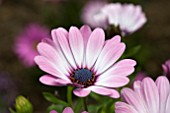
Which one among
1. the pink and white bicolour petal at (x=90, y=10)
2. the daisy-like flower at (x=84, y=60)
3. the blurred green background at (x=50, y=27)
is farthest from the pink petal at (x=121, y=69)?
the pink and white bicolour petal at (x=90, y=10)

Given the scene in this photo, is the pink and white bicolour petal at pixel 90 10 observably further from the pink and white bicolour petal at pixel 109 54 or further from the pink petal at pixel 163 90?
the pink petal at pixel 163 90

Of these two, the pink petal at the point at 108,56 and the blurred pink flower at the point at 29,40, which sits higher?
the blurred pink flower at the point at 29,40

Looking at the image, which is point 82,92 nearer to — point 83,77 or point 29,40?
point 83,77

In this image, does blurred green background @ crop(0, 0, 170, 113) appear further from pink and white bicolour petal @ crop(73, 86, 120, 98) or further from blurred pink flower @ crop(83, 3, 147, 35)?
pink and white bicolour petal @ crop(73, 86, 120, 98)

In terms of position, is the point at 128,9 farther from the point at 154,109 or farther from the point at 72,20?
the point at 72,20

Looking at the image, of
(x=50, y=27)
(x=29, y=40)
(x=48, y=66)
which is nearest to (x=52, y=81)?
(x=48, y=66)

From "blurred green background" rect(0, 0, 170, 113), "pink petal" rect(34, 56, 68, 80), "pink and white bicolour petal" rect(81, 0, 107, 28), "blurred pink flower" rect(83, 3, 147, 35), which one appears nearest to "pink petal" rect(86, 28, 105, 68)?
"pink petal" rect(34, 56, 68, 80)

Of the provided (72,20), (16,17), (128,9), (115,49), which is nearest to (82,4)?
(72,20)
